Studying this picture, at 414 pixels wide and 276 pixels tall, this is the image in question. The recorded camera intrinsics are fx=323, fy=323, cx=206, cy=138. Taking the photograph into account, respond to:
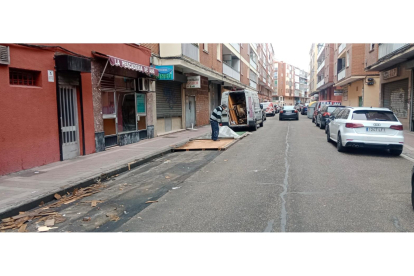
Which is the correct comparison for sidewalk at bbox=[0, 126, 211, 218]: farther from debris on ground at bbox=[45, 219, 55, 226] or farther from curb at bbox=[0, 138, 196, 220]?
debris on ground at bbox=[45, 219, 55, 226]

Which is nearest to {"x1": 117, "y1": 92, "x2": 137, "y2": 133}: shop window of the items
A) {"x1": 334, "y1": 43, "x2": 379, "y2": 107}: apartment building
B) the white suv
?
the white suv

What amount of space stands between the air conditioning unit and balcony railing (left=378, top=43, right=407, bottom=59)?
639 inches

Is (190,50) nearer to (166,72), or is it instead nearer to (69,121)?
(166,72)

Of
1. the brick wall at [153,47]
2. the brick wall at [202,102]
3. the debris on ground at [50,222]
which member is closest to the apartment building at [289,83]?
the brick wall at [202,102]

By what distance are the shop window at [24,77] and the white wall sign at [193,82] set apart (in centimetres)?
1193

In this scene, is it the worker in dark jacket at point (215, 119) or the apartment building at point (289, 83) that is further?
the apartment building at point (289, 83)

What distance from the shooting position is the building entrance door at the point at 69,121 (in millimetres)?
9571

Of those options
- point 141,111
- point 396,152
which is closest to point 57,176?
point 141,111

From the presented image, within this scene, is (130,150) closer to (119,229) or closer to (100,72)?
(100,72)

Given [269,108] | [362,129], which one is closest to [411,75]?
[362,129]

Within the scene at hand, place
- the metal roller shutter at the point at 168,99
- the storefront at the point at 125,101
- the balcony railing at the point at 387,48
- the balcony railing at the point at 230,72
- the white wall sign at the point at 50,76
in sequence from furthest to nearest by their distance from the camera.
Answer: the balcony railing at the point at 230,72
the metal roller shutter at the point at 168,99
the balcony railing at the point at 387,48
the storefront at the point at 125,101
the white wall sign at the point at 50,76

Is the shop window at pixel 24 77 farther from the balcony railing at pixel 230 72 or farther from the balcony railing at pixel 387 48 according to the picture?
the balcony railing at pixel 230 72

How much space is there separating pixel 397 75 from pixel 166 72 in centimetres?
1369

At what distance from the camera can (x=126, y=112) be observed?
1353 centimetres
